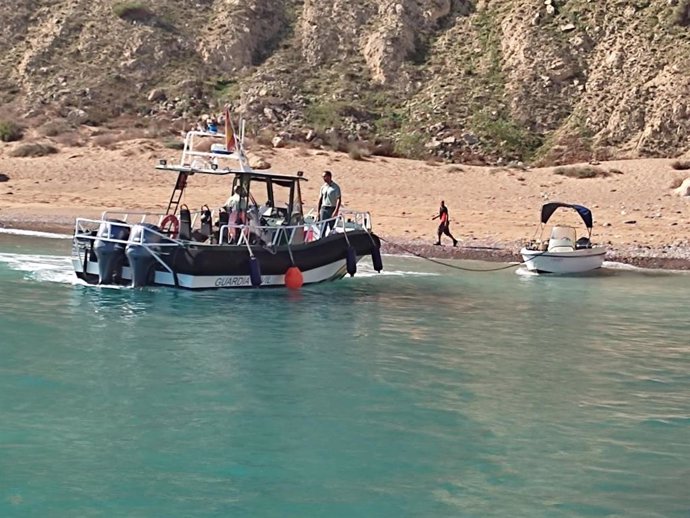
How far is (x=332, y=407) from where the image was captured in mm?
10836

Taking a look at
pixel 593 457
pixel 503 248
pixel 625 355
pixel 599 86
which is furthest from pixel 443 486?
pixel 599 86

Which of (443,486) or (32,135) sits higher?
(32,135)

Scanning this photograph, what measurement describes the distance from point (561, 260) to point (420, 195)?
969 centimetres

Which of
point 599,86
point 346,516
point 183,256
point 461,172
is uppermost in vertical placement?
point 599,86

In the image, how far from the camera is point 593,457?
9516mm

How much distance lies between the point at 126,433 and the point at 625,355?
742 centimetres

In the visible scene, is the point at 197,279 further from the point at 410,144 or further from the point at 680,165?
the point at 410,144

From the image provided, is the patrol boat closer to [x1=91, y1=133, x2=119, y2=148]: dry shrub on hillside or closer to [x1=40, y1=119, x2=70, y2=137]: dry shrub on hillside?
[x1=91, y1=133, x2=119, y2=148]: dry shrub on hillside

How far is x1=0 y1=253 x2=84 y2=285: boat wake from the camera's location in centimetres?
1964

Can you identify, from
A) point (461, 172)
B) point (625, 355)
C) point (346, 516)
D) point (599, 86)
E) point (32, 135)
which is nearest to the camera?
point (346, 516)

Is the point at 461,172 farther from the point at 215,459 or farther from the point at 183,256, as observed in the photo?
the point at 215,459

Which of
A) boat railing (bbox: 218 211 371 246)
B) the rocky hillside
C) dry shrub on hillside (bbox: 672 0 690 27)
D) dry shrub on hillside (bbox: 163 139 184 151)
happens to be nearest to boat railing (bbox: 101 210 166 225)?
boat railing (bbox: 218 211 371 246)

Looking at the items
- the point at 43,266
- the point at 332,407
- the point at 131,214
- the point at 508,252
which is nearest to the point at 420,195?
the point at 508,252

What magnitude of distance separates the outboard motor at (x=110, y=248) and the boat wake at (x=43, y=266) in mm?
944
